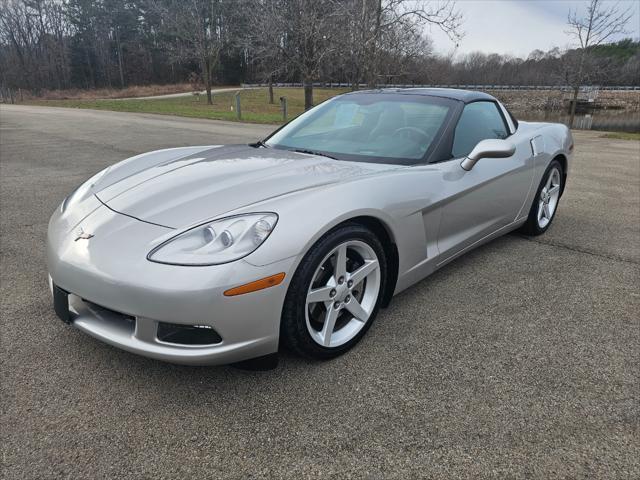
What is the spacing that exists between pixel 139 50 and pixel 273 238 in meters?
76.4

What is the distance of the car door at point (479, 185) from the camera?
2.77 m

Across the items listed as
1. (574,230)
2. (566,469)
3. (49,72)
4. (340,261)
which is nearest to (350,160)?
(340,261)

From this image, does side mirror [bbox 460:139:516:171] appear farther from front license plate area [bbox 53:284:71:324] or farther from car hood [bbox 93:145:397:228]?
front license plate area [bbox 53:284:71:324]

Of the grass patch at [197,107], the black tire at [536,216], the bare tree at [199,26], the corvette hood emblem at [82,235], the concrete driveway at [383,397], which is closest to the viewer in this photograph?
the concrete driveway at [383,397]

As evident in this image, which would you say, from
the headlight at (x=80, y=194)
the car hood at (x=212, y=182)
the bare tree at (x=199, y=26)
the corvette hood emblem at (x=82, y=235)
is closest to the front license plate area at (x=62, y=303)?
the corvette hood emblem at (x=82, y=235)

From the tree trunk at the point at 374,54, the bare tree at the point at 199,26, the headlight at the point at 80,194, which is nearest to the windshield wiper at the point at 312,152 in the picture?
A: the headlight at the point at 80,194

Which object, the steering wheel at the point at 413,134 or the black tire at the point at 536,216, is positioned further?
the black tire at the point at 536,216

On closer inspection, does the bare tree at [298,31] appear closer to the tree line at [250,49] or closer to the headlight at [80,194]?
the tree line at [250,49]

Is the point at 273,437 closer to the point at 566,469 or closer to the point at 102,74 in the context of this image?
the point at 566,469

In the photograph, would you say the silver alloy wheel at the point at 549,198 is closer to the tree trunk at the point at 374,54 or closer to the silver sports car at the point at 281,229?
the silver sports car at the point at 281,229

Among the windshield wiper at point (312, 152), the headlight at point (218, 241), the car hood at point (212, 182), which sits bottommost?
the headlight at point (218, 241)

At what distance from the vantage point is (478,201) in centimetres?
300

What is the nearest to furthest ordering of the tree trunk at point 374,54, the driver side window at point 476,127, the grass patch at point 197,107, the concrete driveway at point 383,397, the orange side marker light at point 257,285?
1. the concrete driveway at point 383,397
2. the orange side marker light at point 257,285
3. the driver side window at point 476,127
4. the tree trunk at point 374,54
5. the grass patch at point 197,107

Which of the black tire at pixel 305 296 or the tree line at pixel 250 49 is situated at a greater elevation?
the tree line at pixel 250 49
